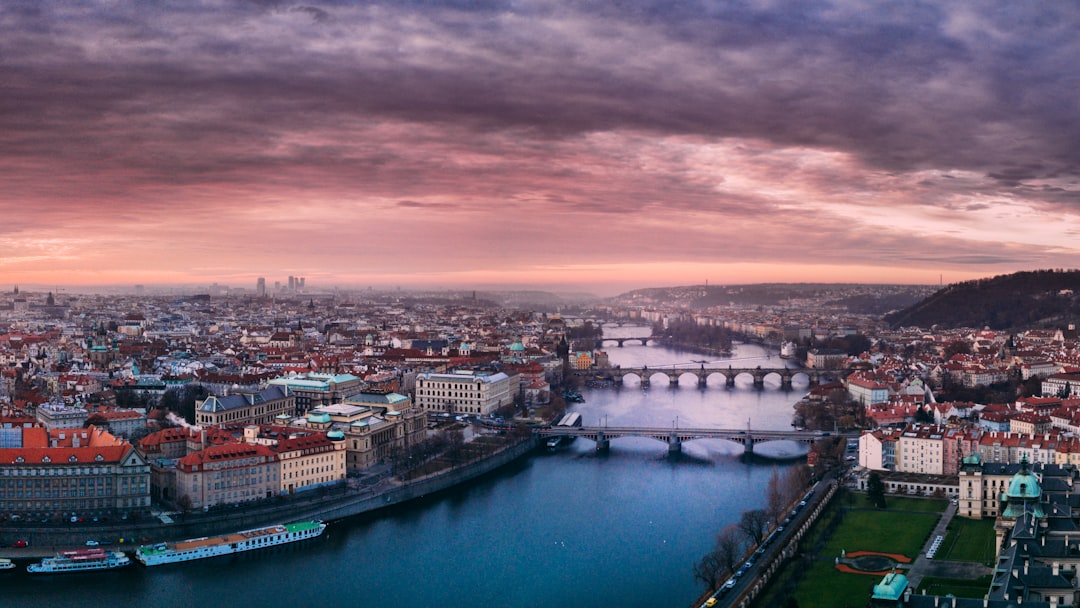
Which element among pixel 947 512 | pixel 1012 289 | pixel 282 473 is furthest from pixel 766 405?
pixel 1012 289

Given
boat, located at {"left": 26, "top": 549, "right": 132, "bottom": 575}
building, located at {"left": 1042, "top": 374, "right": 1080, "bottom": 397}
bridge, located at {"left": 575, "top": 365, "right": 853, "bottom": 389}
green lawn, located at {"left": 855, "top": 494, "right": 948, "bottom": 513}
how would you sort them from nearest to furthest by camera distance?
1. boat, located at {"left": 26, "top": 549, "right": 132, "bottom": 575}
2. green lawn, located at {"left": 855, "top": 494, "right": 948, "bottom": 513}
3. building, located at {"left": 1042, "top": 374, "right": 1080, "bottom": 397}
4. bridge, located at {"left": 575, "top": 365, "right": 853, "bottom": 389}

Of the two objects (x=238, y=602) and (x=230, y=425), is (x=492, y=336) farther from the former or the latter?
(x=238, y=602)

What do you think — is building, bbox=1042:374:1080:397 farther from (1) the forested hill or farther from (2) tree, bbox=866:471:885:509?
(1) the forested hill

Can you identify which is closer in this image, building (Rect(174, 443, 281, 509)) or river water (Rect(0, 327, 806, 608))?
river water (Rect(0, 327, 806, 608))

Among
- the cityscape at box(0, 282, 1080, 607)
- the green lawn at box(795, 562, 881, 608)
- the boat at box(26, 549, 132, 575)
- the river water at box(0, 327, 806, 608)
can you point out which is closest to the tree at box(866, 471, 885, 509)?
the cityscape at box(0, 282, 1080, 607)

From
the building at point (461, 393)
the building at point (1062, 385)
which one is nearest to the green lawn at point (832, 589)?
the building at point (461, 393)

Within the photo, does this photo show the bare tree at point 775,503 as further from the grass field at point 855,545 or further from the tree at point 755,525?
the grass field at point 855,545

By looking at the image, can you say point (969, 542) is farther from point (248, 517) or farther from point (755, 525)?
point (248, 517)
